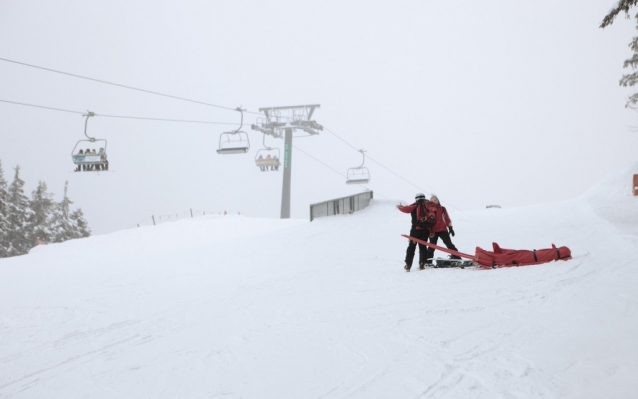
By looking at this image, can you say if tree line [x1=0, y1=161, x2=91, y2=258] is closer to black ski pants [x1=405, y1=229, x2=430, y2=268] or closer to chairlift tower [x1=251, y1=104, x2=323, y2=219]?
chairlift tower [x1=251, y1=104, x2=323, y2=219]

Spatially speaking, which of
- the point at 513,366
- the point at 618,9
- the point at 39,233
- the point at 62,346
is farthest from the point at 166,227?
the point at 39,233

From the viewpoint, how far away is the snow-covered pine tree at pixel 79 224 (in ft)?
206

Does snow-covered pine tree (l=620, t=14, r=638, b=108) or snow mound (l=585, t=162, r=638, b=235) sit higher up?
snow-covered pine tree (l=620, t=14, r=638, b=108)

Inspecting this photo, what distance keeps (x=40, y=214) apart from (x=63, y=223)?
542 cm

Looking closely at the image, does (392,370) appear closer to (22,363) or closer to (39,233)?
(22,363)

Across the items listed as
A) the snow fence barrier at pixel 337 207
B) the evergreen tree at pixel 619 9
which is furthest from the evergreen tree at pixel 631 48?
the snow fence barrier at pixel 337 207

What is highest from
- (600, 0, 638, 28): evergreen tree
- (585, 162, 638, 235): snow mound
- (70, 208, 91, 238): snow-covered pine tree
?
(600, 0, 638, 28): evergreen tree

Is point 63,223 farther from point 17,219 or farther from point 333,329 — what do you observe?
point 333,329

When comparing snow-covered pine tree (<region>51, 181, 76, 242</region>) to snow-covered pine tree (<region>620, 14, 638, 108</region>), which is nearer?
snow-covered pine tree (<region>620, 14, 638, 108</region>)

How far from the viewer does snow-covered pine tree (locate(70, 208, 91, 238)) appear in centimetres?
6284

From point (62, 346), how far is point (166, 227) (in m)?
22.0

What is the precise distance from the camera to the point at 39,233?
55656 millimetres

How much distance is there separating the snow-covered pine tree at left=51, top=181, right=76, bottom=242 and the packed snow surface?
5294 centimetres

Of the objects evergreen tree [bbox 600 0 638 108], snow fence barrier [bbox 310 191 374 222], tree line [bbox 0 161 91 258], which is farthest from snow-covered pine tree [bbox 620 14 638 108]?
tree line [bbox 0 161 91 258]
